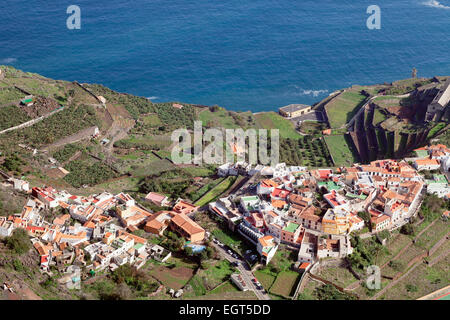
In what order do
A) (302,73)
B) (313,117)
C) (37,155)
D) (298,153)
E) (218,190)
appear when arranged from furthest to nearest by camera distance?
(302,73) < (313,117) < (298,153) < (37,155) < (218,190)

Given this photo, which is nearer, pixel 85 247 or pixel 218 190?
pixel 85 247

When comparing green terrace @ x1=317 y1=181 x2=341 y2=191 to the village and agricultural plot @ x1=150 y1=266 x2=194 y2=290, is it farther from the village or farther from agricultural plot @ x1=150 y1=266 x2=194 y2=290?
agricultural plot @ x1=150 y1=266 x2=194 y2=290

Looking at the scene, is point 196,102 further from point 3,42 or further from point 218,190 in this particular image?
point 3,42

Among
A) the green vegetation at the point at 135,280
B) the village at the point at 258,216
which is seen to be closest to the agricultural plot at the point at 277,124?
the village at the point at 258,216

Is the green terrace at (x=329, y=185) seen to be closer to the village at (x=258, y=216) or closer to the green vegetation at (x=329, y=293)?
the village at (x=258, y=216)

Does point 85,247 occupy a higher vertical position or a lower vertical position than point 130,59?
lower

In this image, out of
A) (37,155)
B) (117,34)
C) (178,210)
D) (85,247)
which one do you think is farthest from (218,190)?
(117,34)
